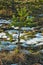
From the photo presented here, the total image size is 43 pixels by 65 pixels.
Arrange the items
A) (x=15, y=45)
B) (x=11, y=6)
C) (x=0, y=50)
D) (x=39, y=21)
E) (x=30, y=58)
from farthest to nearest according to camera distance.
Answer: (x=11, y=6)
(x=39, y=21)
(x=15, y=45)
(x=0, y=50)
(x=30, y=58)

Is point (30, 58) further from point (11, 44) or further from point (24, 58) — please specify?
point (11, 44)

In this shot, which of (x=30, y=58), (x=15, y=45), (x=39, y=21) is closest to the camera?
(x=30, y=58)

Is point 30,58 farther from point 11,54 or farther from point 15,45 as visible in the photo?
point 15,45

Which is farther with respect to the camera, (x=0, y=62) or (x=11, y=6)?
(x=11, y=6)

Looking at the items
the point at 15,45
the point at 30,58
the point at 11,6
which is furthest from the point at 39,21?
the point at 30,58

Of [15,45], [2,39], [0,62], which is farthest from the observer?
[2,39]

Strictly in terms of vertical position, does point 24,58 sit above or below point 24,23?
below

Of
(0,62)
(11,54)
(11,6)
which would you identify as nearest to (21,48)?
Answer: (11,54)

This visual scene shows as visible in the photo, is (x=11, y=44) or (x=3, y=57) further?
(x=11, y=44)

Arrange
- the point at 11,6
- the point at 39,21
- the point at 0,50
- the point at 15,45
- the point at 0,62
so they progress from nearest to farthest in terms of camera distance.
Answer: the point at 0,62 → the point at 0,50 → the point at 15,45 → the point at 39,21 → the point at 11,6
